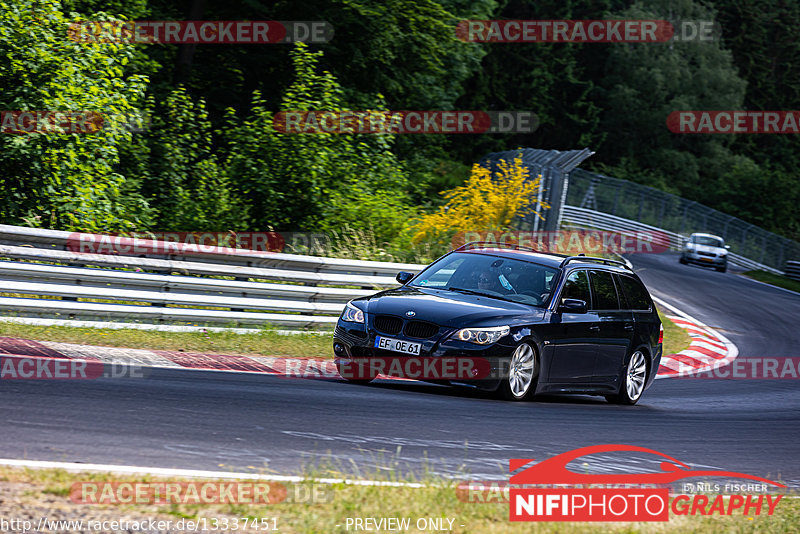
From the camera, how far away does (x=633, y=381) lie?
12.2 meters

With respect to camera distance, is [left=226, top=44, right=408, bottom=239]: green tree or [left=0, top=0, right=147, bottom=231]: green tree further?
[left=226, top=44, right=408, bottom=239]: green tree

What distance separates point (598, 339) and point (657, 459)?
332cm

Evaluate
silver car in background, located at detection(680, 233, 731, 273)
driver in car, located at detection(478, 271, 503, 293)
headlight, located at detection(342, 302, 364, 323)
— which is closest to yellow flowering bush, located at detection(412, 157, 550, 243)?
driver in car, located at detection(478, 271, 503, 293)

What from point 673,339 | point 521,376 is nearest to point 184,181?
point 673,339

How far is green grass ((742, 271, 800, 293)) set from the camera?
41344 millimetres

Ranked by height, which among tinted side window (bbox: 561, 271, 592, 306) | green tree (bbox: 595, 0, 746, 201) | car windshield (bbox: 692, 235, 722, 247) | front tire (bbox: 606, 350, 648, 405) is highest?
green tree (bbox: 595, 0, 746, 201)

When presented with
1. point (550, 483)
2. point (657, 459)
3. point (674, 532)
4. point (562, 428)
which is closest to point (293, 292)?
point (562, 428)

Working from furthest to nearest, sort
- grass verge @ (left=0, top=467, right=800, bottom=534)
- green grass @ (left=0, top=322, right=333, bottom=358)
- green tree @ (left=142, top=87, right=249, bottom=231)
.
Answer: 1. green tree @ (left=142, top=87, right=249, bottom=231)
2. green grass @ (left=0, top=322, right=333, bottom=358)
3. grass verge @ (left=0, top=467, right=800, bottom=534)

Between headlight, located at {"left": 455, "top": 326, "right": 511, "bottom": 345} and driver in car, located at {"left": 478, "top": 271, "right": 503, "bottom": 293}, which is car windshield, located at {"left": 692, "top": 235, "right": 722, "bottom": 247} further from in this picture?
headlight, located at {"left": 455, "top": 326, "right": 511, "bottom": 345}

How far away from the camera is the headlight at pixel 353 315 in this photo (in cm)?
1027

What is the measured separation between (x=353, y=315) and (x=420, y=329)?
888mm

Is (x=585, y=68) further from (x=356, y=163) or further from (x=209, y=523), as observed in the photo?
(x=209, y=523)

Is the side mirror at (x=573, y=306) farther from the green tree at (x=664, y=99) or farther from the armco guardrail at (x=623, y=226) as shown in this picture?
the green tree at (x=664, y=99)

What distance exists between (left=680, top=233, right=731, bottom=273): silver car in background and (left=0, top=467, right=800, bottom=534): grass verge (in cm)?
3944
